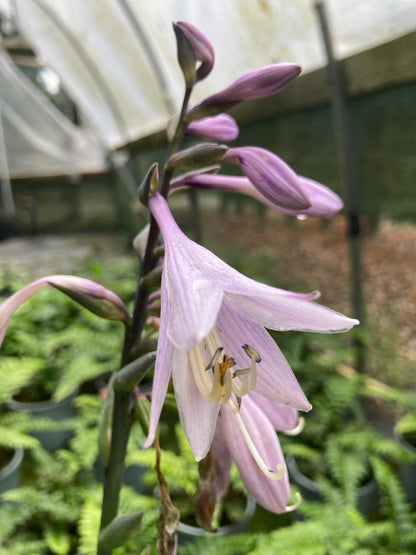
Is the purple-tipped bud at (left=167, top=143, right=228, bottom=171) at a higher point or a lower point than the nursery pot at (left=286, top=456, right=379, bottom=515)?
higher

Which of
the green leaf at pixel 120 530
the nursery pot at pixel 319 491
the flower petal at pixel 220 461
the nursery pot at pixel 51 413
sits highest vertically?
the flower petal at pixel 220 461

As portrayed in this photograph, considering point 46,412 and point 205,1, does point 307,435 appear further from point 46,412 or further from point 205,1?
point 205,1

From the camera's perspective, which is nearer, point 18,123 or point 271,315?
point 271,315

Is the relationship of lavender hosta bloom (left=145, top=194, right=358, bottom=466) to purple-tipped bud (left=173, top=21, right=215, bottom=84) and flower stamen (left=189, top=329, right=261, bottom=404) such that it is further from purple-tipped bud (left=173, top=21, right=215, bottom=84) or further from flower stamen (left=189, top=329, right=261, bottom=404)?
purple-tipped bud (left=173, top=21, right=215, bottom=84)

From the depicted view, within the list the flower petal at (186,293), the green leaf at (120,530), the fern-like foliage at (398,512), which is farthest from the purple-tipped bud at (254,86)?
the fern-like foliage at (398,512)

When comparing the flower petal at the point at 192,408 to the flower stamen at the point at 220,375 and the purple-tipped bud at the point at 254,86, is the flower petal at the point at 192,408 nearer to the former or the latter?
the flower stamen at the point at 220,375

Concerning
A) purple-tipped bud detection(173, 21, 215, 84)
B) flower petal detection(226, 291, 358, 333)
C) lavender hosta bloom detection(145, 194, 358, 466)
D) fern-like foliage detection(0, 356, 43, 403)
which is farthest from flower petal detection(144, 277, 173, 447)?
fern-like foliage detection(0, 356, 43, 403)

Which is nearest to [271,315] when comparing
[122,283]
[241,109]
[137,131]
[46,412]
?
[46,412]
